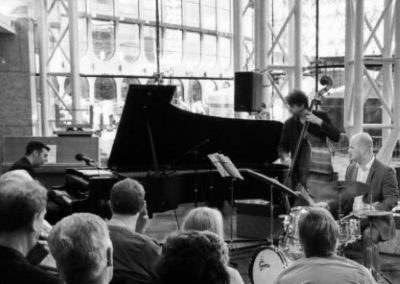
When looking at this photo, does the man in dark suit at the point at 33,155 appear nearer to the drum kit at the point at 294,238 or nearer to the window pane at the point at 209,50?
the drum kit at the point at 294,238

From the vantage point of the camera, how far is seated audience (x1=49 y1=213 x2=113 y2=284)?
6.12 feet

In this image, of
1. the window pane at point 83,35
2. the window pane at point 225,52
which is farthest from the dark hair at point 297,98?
the window pane at point 225,52

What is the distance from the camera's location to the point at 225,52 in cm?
1608

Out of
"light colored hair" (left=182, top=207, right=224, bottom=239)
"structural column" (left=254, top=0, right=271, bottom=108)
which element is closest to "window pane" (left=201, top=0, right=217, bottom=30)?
"structural column" (left=254, top=0, right=271, bottom=108)

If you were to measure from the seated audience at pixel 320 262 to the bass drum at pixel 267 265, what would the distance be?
166cm

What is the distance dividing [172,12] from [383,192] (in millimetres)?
10700

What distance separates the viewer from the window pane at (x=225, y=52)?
1588 centimetres

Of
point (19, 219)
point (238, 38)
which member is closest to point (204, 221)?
point (19, 219)

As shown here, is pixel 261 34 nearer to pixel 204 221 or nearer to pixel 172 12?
pixel 172 12

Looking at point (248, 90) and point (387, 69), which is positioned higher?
point (387, 69)

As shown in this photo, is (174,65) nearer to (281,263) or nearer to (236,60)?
(236,60)

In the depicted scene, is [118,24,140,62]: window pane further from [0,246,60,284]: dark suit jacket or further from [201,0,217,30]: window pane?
[0,246,60,284]: dark suit jacket

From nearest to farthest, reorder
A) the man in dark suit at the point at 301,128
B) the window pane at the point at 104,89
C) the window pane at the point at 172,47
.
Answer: the man in dark suit at the point at 301,128 → the window pane at the point at 104,89 → the window pane at the point at 172,47

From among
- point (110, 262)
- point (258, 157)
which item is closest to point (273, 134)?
point (258, 157)
